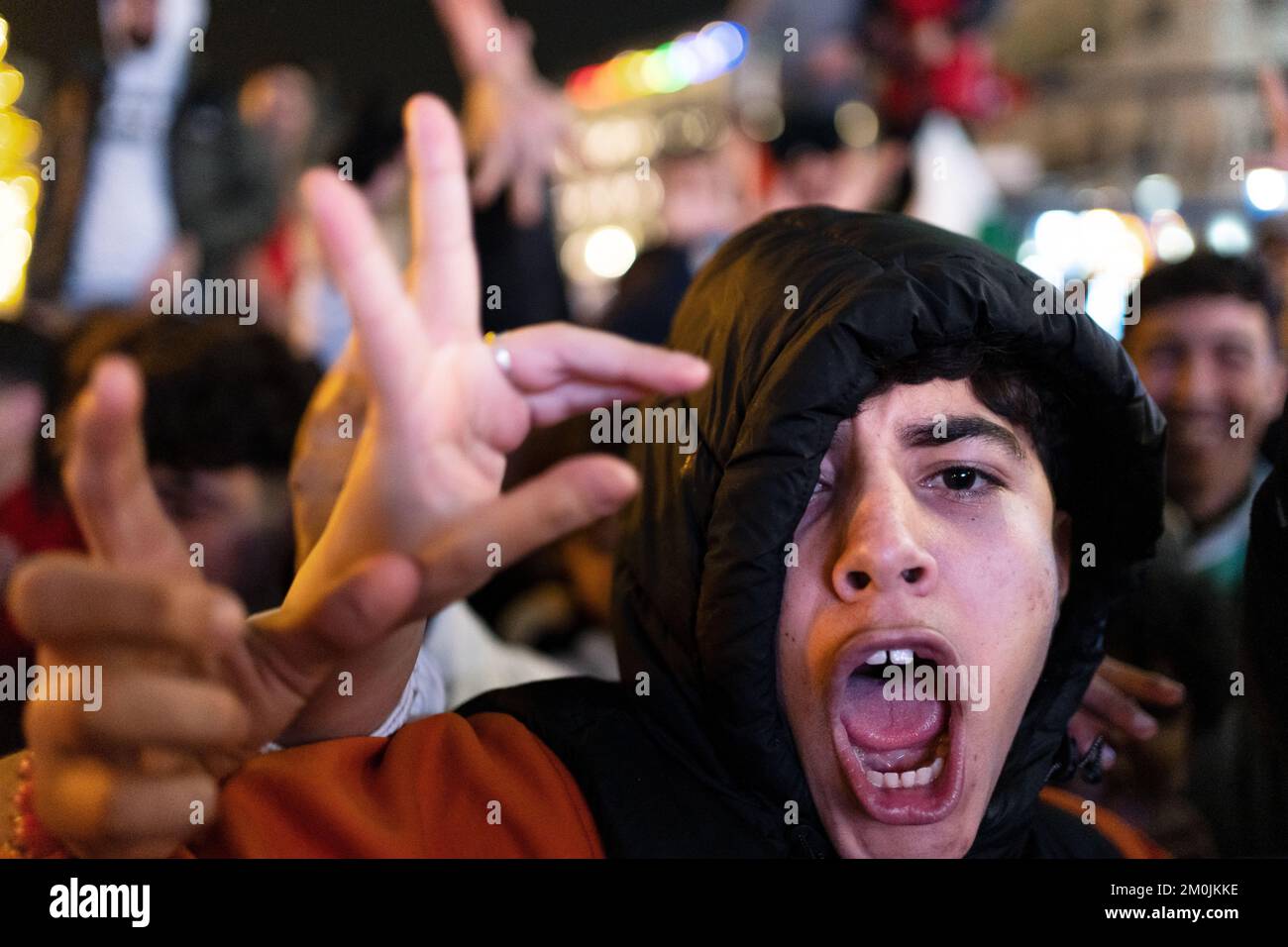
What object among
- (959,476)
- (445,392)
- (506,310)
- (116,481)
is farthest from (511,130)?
(116,481)

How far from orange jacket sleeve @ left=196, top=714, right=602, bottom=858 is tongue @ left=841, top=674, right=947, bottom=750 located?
0.31 meters

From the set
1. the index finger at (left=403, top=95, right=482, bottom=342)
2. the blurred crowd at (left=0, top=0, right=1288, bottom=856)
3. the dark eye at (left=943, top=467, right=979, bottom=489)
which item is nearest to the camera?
the index finger at (left=403, top=95, right=482, bottom=342)

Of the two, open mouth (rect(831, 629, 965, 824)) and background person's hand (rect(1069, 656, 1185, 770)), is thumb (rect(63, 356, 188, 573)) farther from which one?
background person's hand (rect(1069, 656, 1185, 770))

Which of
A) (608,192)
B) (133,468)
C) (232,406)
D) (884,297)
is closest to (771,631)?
(884,297)

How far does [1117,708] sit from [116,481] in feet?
3.98

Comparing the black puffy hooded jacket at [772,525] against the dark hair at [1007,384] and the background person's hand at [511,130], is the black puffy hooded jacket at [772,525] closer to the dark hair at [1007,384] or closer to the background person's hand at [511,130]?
the dark hair at [1007,384]

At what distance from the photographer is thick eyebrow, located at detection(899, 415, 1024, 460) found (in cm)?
132

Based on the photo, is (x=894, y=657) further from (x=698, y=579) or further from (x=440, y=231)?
(x=440, y=231)

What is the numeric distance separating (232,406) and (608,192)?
13651 mm

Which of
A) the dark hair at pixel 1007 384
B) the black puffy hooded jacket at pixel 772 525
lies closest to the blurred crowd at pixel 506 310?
the black puffy hooded jacket at pixel 772 525

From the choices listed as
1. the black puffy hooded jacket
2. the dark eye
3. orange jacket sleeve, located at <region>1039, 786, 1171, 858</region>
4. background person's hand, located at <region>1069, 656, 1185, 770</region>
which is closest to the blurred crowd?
background person's hand, located at <region>1069, 656, 1185, 770</region>

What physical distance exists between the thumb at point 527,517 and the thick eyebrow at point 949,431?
0.44 meters

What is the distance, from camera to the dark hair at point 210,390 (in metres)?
1.97
